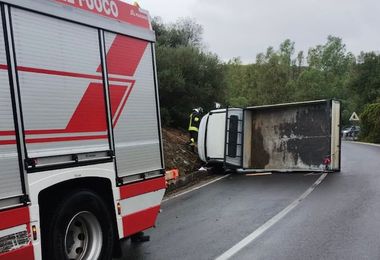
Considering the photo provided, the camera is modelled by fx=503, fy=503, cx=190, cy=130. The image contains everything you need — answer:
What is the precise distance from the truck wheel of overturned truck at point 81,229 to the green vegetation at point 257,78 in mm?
15661

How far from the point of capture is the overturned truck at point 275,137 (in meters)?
15.7

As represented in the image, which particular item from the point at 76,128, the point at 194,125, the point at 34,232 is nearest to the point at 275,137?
the point at 194,125

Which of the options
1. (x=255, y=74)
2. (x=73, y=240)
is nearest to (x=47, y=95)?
(x=73, y=240)

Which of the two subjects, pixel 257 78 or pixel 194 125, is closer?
pixel 194 125

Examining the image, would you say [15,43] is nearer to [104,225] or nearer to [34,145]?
[34,145]

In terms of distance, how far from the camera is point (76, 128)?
498 cm

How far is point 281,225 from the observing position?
26.3ft

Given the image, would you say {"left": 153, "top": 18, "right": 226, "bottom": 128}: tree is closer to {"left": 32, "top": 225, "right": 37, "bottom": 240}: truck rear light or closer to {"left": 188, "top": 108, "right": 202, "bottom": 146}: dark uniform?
{"left": 188, "top": 108, "right": 202, "bottom": 146}: dark uniform

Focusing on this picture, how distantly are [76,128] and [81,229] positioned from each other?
106 cm

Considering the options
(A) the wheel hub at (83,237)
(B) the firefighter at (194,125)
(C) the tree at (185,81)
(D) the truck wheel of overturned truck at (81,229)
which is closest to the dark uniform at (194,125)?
(B) the firefighter at (194,125)

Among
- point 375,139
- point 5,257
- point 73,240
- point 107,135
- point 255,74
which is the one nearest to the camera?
point 5,257

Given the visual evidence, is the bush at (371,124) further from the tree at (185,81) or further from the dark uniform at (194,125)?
the dark uniform at (194,125)

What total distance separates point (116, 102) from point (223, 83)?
18791 mm

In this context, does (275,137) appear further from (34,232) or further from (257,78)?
(257,78)
